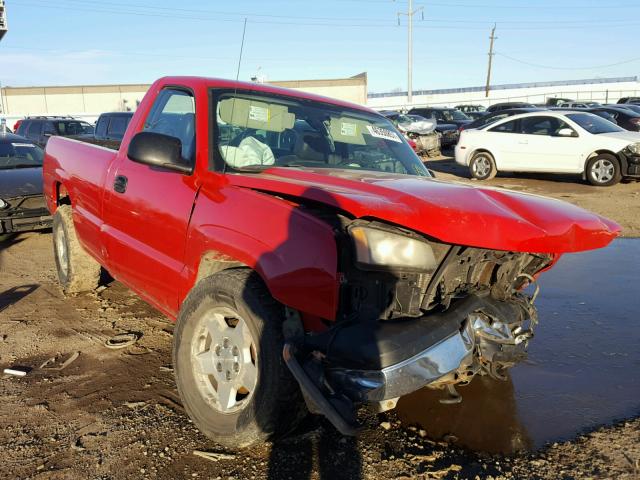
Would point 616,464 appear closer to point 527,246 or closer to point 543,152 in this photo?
point 527,246

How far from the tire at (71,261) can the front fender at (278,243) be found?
2923 mm

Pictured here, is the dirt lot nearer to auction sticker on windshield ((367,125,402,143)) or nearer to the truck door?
the truck door

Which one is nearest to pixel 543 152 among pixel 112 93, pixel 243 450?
pixel 243 450

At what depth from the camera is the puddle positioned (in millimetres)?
3162

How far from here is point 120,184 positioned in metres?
4.05

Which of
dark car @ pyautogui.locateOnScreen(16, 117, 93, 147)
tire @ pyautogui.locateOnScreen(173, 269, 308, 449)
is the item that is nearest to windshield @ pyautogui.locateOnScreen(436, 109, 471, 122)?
dark car @ pyautogui.locateOnScreen(16, 117, 93, 147)

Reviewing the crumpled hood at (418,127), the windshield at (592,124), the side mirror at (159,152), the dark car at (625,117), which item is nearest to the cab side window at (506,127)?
the windshield at (592,124)

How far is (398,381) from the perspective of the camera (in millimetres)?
2324

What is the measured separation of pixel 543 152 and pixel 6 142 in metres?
11.3

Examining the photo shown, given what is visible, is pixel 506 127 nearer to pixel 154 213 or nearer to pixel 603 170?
pixel 603 170

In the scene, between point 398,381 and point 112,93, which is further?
point 112,93

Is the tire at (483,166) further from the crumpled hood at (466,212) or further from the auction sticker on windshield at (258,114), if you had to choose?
the crumpled hood at (466,212)

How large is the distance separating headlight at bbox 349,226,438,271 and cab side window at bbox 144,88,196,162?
1385 millimetres

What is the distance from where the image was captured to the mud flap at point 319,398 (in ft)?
7.48
